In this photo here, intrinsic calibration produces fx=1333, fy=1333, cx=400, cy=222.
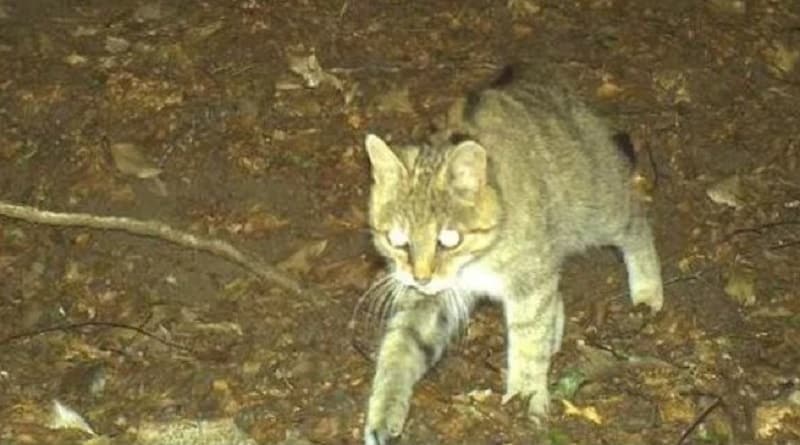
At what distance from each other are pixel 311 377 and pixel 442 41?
148 inches

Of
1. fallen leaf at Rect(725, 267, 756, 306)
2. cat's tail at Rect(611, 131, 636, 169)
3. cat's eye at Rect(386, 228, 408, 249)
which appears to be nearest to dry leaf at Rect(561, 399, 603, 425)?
cat's eye at Rect(386, 228, 408, 249)

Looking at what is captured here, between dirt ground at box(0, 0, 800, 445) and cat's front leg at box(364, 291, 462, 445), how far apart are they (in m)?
0.12

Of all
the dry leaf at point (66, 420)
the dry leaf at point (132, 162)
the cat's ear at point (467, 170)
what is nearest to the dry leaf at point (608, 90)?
the dry leaf at point (132, 162)

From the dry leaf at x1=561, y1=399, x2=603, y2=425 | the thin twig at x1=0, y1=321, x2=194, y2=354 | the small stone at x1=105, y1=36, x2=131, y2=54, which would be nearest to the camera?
the dry leaf at x1=561, y1=399, x2=603, y2=425

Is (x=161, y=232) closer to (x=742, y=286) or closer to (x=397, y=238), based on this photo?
(x=397, y=238)

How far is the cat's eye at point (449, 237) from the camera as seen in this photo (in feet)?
18.0

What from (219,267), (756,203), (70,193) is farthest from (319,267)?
(756,203)

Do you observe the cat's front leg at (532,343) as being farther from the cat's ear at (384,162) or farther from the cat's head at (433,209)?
the cat's ear at (384,162)

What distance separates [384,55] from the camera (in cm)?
905

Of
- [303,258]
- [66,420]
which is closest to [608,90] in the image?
Result: [303,258]

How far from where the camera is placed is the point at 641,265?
6652mm

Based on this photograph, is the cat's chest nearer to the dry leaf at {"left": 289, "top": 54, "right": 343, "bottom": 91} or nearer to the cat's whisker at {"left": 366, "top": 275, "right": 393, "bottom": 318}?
the cat's whisker at {"left": 366, "top": 275, "right": 393, "bottom": 318}

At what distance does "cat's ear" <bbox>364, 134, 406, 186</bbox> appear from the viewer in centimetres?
547

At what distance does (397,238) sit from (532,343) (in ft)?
2.57
